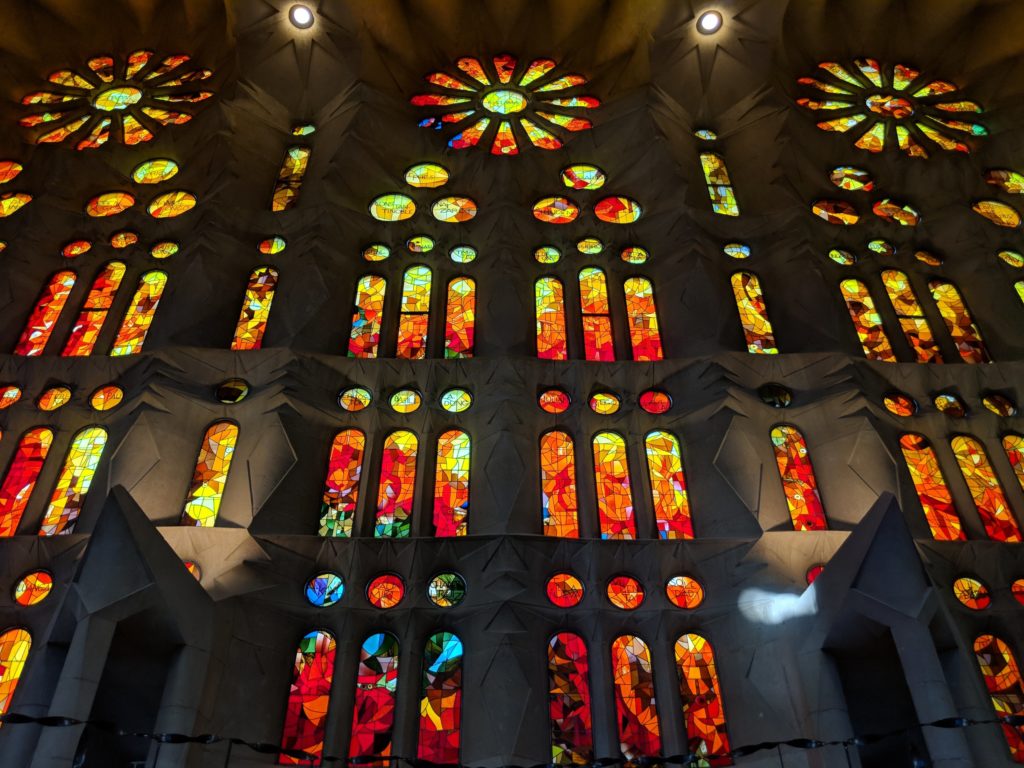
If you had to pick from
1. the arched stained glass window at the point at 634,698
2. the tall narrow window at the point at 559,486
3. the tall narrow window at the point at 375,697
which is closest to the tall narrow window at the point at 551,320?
the tall narrow window at the point at 559,486

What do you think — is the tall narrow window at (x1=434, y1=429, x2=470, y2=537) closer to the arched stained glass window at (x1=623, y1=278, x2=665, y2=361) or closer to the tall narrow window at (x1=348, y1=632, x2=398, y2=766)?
the tall narrow window at (x1=348, y1=632, x2=398, y2=766)

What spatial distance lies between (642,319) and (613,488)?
4251 millimetres

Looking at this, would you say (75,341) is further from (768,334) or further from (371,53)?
(768,334)

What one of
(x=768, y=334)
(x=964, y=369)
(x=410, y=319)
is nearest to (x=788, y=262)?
(x=768, y=334)

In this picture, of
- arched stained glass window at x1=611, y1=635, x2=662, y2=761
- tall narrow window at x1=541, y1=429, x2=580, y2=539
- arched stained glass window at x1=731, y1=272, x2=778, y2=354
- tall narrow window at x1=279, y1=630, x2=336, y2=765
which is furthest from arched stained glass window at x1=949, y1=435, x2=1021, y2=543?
tall narrow window at x1=279, y1=630, x2=336, y2=765

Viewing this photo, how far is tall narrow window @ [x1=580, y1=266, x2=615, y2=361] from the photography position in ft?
60.4

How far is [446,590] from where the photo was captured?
1472cm

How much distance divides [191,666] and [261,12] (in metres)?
15.9

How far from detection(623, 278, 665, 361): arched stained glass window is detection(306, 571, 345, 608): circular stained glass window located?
23.5ft

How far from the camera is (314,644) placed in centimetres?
1430

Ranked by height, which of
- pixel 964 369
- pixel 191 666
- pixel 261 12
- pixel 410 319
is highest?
pixel 261 12

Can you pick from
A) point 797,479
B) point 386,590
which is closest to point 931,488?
point 797,479

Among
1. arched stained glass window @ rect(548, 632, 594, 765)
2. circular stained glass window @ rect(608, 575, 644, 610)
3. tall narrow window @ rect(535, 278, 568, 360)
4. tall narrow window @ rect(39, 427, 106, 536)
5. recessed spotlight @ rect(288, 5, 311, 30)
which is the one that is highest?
recessed spotlight @ rect(288, 5, 311, 30)

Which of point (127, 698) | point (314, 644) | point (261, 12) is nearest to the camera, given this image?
point (127, 698)
